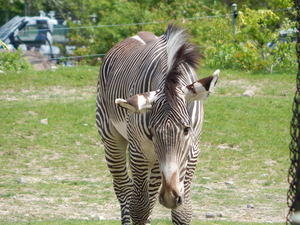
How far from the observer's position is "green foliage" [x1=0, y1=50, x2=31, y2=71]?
647 inches

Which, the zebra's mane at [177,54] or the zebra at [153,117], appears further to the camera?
the zebra's mane at [177,54]

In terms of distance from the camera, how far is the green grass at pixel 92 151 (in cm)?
896

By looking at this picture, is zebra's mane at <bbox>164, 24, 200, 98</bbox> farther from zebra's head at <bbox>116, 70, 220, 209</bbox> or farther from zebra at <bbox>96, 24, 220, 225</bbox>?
zebra's head at <bbox>116, 70, 220, 209</bbox>

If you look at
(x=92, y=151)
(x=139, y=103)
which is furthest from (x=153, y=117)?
(x=92, y=151)

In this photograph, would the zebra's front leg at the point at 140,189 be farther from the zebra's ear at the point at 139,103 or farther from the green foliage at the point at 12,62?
the green foliage at the point at 12,62

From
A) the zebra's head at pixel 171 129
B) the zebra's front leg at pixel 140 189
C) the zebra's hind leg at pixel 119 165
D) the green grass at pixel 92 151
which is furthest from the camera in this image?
the green grass at pixel 92 151

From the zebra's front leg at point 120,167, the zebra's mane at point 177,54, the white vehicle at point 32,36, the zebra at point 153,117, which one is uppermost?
the zebra's mane at point 177,54

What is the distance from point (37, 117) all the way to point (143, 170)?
23.5 ft

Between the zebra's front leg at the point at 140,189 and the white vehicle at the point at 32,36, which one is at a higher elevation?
the zebra's front leg at the point at 140,189

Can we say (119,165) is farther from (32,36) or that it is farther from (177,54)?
(32,36)

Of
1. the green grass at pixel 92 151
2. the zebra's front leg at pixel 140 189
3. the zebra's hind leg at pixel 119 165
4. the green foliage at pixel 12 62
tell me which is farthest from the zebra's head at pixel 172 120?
the green foliage at pixel 12 62

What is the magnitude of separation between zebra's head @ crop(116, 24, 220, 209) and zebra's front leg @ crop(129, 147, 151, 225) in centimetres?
74

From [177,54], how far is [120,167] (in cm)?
219

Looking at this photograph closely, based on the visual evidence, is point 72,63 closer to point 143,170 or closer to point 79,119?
point 79,119
